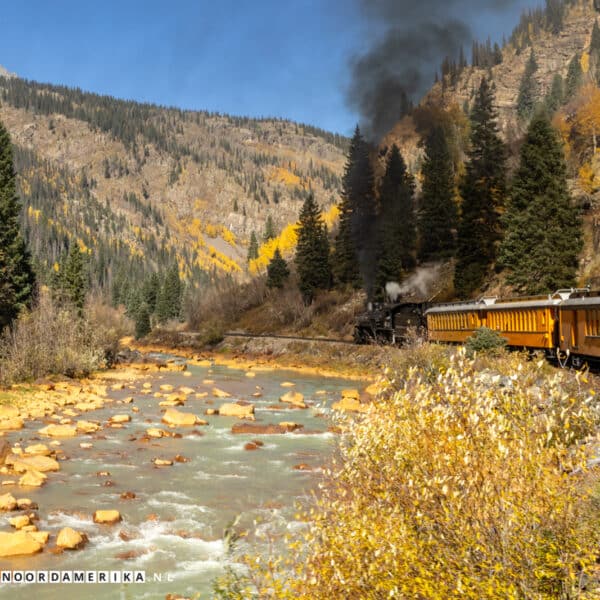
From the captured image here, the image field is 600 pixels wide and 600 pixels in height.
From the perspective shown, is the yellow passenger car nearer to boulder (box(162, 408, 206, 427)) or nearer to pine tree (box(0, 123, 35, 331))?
boulder (box(162, 408, 206, 427))

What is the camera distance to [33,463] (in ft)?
47.2

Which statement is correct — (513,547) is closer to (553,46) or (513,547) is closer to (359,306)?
(359,306)

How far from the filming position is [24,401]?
24609 millimetres

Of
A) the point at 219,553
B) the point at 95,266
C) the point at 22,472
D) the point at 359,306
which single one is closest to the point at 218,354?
the point at 359,306

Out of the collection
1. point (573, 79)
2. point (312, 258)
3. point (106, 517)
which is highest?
point (573, 79)

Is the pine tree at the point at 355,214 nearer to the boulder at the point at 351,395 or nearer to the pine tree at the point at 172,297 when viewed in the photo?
the boulder at the point at 351,395

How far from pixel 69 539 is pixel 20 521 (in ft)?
4.26

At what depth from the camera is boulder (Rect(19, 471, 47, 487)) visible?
42.6 feet

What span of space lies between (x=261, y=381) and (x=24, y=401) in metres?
15.6

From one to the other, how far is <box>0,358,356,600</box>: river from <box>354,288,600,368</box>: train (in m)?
9.05

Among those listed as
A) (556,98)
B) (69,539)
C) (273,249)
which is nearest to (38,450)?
(69,539)

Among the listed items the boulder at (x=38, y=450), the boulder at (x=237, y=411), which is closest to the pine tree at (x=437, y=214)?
the boulder at (x=237, y=411)

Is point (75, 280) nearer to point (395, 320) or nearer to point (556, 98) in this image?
point (395, 320)

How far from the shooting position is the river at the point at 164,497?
879cm
